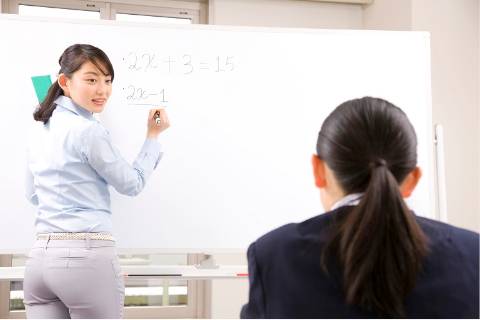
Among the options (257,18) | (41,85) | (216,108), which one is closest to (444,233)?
(216,108)

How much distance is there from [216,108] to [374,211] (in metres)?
1.47

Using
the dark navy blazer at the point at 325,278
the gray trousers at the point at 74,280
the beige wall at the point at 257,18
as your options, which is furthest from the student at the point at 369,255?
the beige wall at the point at 257,18

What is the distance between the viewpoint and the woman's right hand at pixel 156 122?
84.4 inches

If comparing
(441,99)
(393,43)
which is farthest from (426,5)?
(393,43)

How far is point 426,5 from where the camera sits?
11.4ft

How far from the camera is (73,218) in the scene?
159 centimetres

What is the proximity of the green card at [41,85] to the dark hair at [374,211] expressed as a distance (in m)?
1.51

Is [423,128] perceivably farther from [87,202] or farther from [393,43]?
[87,202]

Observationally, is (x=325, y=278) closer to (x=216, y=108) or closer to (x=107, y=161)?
(x=107, y=161)

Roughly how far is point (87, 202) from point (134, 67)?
0.72 m

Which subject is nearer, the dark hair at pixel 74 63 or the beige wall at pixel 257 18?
the dark hair at pixel 74 63

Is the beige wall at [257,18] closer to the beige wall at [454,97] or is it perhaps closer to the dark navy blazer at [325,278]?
the beige wall at [454,97]

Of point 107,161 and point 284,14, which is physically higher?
point 284,14

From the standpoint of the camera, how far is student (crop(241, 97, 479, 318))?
0.78 meters
